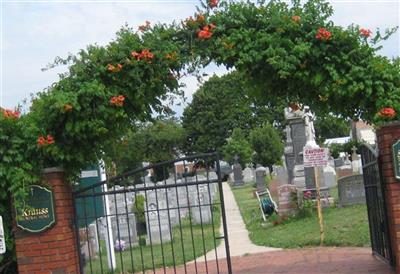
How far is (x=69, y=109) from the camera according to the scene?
684cm

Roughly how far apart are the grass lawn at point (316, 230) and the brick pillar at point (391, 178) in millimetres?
5006

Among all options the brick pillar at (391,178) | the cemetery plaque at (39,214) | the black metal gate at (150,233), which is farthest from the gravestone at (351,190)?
the cemetery plaque at (39,214)

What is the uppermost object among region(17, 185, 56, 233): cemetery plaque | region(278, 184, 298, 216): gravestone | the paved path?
region(17, 185, 56, 233): cemetery plaque

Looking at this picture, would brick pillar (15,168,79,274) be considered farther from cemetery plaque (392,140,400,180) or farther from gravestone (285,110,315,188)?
gravestone (285,110,315,188)

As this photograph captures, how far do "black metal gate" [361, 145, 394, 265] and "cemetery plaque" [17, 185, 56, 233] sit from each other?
13.1ft

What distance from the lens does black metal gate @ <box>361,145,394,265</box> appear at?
8003mm

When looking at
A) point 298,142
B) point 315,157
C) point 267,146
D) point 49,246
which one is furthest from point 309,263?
point 267,146

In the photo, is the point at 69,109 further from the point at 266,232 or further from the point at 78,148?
the point at 266,232

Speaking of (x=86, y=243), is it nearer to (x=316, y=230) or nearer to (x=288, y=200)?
(x=316, y=230)

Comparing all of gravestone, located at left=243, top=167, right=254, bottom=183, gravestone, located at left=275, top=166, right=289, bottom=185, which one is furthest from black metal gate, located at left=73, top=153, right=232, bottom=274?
gravestone, located at left=243, top=167, right=254, bottom=183

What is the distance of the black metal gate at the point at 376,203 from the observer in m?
8.00

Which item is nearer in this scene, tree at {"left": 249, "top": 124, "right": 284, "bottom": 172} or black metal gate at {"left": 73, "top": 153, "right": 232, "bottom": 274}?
black metal gate at {"left": 73, "top": 153, "right": 232, "bottom": 274}

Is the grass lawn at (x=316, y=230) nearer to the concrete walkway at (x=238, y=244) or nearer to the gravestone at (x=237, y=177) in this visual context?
the concrete walkway at (x=238, y=244)

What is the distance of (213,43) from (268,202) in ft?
40.5
